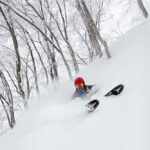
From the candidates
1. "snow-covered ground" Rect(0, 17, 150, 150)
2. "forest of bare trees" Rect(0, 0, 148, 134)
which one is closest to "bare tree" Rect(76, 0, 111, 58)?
"forest of bare trees" Rect(0, 0, 148, 134)

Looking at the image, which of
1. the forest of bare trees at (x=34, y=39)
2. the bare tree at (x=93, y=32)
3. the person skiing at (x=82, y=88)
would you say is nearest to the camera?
the person skiing at (x=82, y=88)

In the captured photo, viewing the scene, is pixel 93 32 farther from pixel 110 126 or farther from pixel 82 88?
pixel 110 126

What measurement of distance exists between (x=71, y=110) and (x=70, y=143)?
1.52 metres

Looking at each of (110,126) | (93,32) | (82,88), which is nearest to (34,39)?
(93,32)

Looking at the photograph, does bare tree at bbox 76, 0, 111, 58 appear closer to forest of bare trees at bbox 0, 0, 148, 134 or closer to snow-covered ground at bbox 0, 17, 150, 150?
forest of bare trees at bbox 0, 0, 148, 134

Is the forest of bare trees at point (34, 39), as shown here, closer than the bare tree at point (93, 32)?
No

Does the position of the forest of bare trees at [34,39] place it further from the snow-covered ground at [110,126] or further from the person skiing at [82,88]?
the snow-covered ground at [110,126]

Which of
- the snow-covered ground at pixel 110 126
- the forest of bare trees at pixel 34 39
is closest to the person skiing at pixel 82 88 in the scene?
the snow-covered ground at pixel 110 126

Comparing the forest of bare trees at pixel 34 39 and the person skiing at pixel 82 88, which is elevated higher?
the forest of bare trees at pixel 34 39

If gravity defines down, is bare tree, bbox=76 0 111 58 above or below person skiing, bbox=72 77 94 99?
above

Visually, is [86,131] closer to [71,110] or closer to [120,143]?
[120,143]

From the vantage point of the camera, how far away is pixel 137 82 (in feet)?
11.0

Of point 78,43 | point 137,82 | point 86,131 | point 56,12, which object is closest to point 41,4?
point 56,12

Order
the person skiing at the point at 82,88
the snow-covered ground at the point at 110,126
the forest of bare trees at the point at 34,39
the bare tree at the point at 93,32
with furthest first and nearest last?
the forest of bare trees at the point at 34,39, the bare tree at the point at 93,32, the person skiing at the point at 82,88, the snow-covered ground at the point at 110,126
